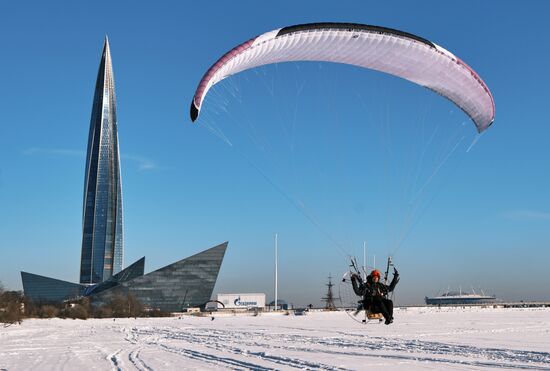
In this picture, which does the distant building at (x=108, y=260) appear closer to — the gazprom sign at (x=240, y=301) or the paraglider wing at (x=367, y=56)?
the gazprom sign at (x=240, y=301)

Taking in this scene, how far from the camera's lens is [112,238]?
370 ft

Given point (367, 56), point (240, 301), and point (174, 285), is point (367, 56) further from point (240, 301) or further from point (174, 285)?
point (240, 301)

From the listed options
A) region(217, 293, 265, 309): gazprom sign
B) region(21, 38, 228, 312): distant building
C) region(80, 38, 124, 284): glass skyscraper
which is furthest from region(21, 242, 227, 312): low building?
region(217, 293, 265, 309): gazprom sign

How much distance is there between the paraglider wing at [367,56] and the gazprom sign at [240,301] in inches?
4224

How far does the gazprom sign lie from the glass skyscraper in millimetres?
22155

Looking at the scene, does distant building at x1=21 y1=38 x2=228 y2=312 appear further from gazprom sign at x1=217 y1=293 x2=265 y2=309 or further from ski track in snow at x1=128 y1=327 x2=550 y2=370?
ski track in snow at x1=128 y1=327 x2=550 y2=370

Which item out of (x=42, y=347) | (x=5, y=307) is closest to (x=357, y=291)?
(x=42, y=347)

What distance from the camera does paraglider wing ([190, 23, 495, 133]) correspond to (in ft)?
53.4

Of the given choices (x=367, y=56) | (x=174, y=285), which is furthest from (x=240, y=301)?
(x=367, y=56)

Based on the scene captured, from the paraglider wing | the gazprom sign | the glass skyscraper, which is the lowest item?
the gazprom sign

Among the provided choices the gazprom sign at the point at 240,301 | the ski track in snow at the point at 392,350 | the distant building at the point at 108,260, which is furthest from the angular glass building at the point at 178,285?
the ski track in snow at the point at 392,350

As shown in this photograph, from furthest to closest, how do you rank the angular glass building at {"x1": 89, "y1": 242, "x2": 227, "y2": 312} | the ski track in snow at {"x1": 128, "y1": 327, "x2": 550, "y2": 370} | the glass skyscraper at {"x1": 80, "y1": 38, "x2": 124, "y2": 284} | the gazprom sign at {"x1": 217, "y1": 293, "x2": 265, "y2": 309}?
1. the gazprom sign at {"x1": 217, "y1": 293, "x2": 265, "y2": 309}
2. the glass skyscraper at {"x1": 80, "y1": 38, "x2": 124, "y2": 284}
3. the angular glass building at {"x1": 89, "y1": 242, "x2": 227, "y2": 312}
4. the ski track in snow at {"x1": 128, "y1": 327, "x2": 550, "y2": 370}

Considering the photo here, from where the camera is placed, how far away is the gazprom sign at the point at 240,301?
122688 millimetres

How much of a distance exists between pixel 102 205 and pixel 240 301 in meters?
33.7
